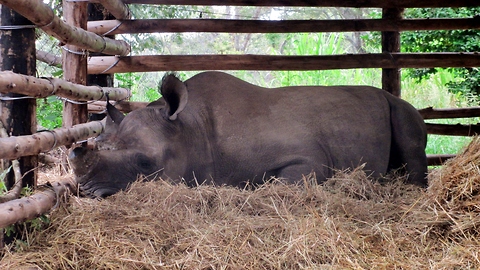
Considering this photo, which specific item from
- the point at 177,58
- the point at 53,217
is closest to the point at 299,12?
the point at 177,58

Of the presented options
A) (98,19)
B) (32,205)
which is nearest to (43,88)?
(32,205)

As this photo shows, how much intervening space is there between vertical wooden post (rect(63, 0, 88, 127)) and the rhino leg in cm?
302

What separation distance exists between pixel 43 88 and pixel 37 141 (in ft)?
1.32

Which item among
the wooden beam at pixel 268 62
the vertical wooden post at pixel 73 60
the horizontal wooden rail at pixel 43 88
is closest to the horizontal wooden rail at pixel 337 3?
the wooden beam at pixel 268 62

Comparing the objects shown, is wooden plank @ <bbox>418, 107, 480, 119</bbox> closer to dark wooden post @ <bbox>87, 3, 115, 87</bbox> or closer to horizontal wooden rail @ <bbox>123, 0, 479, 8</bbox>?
horizontal wooden rail @ <bbox>123, 0, 479, 8</bbox>

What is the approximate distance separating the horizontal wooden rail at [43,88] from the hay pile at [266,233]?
76 centimetres

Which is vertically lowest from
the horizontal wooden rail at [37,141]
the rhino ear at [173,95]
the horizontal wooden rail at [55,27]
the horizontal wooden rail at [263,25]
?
the horizontal wooden rail at [37,141]

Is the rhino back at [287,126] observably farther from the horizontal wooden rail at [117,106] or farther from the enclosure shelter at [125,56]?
the horizontal wooden rail at [117,106]

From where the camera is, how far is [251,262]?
3201 millimetres

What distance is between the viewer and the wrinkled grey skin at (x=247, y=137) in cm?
477

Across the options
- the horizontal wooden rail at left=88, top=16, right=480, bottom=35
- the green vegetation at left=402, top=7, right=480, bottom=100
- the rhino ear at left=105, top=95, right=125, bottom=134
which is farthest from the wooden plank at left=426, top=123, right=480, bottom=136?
the rhino ear at left=105, top=95, right=125, bottom=134

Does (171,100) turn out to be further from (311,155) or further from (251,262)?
(251,262)

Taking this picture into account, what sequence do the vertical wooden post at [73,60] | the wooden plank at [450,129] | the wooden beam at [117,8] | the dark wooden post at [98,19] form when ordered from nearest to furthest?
1. the vertical wooden post at [73,60]
2. the wooden beam at [117,8]
3. the dark wooden post at [98,19]
4. the wooden plank at [450,129]

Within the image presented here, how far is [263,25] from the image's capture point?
278 inches
